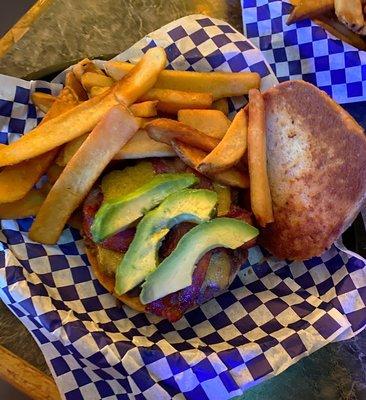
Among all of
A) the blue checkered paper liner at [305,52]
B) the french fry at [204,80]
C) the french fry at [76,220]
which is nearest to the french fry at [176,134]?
the french fry at [204,80]

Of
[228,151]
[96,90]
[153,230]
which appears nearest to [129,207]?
[153,230]

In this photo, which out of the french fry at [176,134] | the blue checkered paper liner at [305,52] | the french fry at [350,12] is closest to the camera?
the french fry at [176,134]

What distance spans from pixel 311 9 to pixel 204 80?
0.54m

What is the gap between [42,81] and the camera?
2100mm

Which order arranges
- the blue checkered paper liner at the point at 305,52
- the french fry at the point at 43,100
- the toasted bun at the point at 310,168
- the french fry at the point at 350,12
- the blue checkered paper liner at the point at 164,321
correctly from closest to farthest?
1. the blue checkered paper liner at the point at 164,321
2. the toasted bun at the point at 310,168
3. the french fry at the point at 43,100
4. the french fry at the point at 350,12
5. the blue checkered paper liner at the point at 305,52

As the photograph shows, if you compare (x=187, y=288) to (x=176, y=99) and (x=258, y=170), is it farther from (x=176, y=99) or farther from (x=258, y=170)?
(x=176, y=99)

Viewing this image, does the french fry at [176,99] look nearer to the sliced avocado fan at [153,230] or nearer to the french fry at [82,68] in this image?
the french fry at [82,68]

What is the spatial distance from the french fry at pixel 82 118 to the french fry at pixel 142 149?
0.35ft

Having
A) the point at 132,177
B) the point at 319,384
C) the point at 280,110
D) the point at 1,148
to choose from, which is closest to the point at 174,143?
the point at 132,177

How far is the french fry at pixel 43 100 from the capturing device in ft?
6.56

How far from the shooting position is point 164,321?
6.02ft

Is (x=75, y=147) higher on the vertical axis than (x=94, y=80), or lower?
lower

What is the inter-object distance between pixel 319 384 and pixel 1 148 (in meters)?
1.18

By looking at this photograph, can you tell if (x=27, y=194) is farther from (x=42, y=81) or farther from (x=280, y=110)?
(x=280, y=110)
